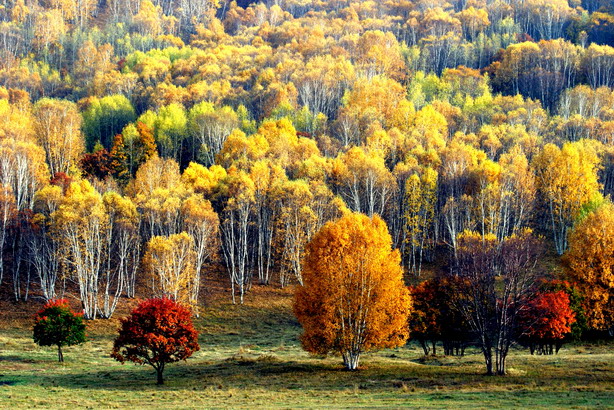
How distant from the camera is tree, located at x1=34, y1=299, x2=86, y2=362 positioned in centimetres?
5350

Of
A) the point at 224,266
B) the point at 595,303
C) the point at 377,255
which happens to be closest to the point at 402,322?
the point at 377,255

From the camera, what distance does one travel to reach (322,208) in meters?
85.4

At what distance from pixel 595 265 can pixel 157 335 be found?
44444 millimetres

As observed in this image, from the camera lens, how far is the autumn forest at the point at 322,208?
4741 cm

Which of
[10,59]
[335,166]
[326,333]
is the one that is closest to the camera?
[326,333]

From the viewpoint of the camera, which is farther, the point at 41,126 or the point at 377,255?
the point at 41,126

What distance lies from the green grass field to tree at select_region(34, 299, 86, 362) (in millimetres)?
1964

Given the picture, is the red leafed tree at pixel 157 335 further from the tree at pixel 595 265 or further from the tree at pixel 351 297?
the tree at pixel 595 265

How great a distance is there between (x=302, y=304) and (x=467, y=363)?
13.7 meters

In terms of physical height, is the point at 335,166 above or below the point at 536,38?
below

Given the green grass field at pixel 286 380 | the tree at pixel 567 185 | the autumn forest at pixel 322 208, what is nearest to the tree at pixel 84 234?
the autumn forest at pixel 322 208

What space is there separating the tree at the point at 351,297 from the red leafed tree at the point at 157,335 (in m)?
8.99

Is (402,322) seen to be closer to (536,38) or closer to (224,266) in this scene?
(224,266)

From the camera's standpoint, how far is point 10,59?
187125mm
